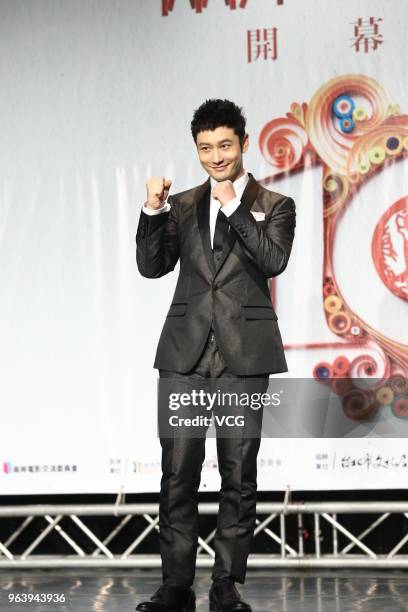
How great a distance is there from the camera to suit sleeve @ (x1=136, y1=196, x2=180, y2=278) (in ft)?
9.84

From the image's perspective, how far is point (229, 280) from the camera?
3.01 meters

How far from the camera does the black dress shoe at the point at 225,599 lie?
288cm

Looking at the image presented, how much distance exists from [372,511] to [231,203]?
1.64 meters

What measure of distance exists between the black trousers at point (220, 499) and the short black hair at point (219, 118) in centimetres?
58

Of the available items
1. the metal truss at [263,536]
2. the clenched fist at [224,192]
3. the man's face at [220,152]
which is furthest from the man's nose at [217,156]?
the metal truss at [263,536]

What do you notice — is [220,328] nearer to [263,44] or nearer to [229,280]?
[229,280]

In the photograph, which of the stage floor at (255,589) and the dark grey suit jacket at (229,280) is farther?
the stage floor at (255,589)

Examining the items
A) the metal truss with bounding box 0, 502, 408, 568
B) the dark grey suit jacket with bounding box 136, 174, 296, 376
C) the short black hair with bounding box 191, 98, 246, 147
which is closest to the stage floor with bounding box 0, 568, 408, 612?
the metal truss with bounding box 0, 502, 408, 568

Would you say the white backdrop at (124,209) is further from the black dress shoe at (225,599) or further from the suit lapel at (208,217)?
the black dress shoe at (225,599)

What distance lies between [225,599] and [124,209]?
188cm

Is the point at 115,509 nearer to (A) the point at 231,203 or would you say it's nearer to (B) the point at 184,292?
(B) the point at 184,292

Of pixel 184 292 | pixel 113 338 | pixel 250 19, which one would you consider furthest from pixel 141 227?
pixel 250 19

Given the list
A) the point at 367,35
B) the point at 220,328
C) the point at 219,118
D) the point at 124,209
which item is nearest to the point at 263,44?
the point at 367,35

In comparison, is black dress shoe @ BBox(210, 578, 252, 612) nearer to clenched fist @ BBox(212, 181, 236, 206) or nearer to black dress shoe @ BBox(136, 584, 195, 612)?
black dress shoe @ BBox(136, 584, 195, 612)
